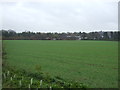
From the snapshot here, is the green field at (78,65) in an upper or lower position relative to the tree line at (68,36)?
lower

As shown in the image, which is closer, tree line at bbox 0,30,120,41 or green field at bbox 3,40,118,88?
green field at bbox 3,40,118,88

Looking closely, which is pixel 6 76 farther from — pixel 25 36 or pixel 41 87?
pixel 25 36

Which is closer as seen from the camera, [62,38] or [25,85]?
[25,85]

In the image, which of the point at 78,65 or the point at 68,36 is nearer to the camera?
the point at 78,65

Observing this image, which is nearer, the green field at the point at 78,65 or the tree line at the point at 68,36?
the green field at the point at 78,65

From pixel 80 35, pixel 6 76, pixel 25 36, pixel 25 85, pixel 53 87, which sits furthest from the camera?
pixel 80 35

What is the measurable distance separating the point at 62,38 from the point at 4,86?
327 feet

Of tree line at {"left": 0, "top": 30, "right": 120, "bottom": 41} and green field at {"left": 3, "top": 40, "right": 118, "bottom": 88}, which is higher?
tree line at {"left": 0, "top": 30, "right": 120, "bottom": 41}

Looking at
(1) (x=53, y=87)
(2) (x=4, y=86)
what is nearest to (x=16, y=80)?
(2) (x=4, y=86)

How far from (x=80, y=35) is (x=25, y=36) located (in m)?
37.2

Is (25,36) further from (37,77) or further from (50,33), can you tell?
(37,77)

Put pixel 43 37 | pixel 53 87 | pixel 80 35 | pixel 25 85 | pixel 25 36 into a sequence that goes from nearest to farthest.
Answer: pixel 53 87 < pixel 25 85 < pixel 25 36 < pixel 43 37 < pixel 80 35

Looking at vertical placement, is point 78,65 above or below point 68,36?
below

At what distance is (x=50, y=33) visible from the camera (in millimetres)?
111500
